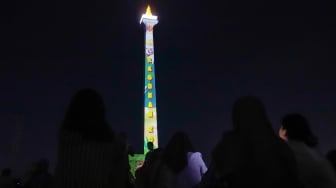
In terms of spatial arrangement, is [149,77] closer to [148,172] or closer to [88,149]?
[148,172]

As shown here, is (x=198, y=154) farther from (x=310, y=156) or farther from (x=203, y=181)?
(x=310, y=156)

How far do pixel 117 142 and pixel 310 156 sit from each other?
1.71 m

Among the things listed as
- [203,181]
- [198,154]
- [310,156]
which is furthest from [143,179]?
[310,156]

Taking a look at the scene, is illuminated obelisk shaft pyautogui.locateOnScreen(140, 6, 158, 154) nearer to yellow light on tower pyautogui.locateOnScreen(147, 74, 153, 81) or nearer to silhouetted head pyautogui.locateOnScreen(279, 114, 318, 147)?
yellow light on tower pyautogui.locateOnScreen(147, 74, 153, 81)

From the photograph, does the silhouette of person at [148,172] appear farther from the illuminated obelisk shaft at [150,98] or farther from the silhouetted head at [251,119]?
the illuminated obelisk shaft at [150,98]

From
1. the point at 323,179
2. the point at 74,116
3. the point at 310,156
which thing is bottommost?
the point at 323,179

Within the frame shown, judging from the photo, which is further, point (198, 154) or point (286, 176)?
point (198, 154)

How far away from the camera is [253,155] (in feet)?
8.07

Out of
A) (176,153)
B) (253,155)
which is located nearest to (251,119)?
(253,155)

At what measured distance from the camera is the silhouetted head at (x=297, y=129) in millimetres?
3289

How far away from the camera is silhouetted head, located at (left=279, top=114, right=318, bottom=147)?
3.29 m

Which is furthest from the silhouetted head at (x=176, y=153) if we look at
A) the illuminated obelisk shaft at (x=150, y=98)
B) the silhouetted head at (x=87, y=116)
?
the illuminated obelisk shaft at (x=150, y=98)

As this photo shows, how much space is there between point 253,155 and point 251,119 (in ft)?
0.90

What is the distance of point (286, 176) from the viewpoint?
243 cm
